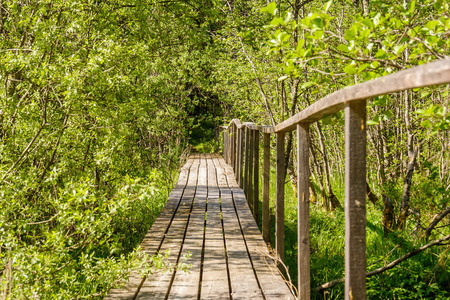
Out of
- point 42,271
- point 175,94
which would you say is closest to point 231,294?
point 42,271

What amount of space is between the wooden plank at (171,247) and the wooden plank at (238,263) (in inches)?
17.8

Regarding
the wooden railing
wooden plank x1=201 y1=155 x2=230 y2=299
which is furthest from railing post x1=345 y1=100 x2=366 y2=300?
wooden plank x1=201 y1=155 x2=230 y2=299

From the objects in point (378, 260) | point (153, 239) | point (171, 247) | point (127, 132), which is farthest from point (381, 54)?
point (127, 132)

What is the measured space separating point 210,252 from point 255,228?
958 mm

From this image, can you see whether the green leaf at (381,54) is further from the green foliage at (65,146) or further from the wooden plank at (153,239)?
the wooden plank at (153,239)

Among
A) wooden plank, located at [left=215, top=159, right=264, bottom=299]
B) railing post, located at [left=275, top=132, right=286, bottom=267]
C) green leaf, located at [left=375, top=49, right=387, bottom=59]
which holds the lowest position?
wooden plank, located at [left=215, top=159, right=264, bottom=299]

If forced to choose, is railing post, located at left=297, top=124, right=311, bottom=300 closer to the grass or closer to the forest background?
the forest background

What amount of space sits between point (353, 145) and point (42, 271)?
214 centimetres

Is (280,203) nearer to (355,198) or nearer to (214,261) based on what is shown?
(214,261)

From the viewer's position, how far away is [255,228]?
4660 millimetres

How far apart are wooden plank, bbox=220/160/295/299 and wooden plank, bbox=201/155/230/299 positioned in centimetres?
25

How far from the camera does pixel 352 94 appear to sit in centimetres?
160

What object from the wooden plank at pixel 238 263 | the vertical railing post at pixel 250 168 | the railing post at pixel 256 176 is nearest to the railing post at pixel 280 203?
the wooden plank at pixel 238 263

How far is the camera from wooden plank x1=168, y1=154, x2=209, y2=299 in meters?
2.92
